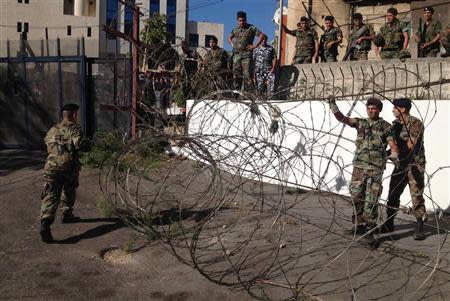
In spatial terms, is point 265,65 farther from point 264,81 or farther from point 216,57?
point 216,57

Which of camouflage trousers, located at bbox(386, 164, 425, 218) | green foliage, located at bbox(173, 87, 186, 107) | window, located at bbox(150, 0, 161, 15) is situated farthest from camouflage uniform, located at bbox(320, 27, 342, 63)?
window, located at bbox(150, 0, 161, 15)

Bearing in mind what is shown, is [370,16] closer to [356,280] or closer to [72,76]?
[72,76]

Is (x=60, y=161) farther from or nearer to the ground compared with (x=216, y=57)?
nearer to the ground

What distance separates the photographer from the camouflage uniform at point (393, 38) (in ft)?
29.3

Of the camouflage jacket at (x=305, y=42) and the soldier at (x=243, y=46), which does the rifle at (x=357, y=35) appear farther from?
the soldier at (x=243, y=46)

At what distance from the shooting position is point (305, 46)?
10.1 m

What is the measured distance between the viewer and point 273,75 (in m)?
9.30

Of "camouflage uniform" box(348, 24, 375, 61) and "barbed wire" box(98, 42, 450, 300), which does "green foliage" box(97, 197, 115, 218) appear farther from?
"camouflage uniform" box(348, 24, 375, 61)

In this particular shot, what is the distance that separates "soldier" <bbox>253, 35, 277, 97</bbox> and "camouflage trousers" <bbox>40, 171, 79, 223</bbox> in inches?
173

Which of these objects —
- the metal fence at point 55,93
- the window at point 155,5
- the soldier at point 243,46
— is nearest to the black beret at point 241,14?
the soldier at point 243,46

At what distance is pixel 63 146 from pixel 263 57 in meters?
4.71

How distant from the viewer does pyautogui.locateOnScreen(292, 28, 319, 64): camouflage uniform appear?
10.1 meters

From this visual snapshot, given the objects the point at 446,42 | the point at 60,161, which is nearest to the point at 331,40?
the point at 446,42

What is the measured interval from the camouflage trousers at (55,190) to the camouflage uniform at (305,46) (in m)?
5.77
